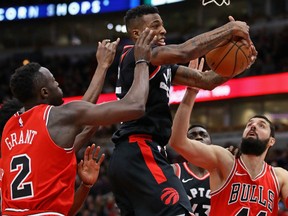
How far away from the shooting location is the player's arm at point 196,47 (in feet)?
13.0

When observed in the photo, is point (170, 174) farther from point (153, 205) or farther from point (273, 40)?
point (273, 40)

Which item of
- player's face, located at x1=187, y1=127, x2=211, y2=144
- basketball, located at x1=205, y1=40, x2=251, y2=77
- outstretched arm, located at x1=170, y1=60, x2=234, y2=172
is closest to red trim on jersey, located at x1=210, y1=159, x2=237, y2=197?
outstretched arm, located at x1=170, y1=60, x2=234, y2=172

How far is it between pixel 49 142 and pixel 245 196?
2140 millimetres

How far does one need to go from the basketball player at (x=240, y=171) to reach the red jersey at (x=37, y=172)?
4.64ft

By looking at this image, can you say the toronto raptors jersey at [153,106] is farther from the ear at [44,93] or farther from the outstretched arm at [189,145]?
the outstretched arm at [189,145]

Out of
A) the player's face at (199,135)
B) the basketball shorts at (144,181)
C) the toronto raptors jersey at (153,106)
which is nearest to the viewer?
the basketball shorts at (144,181)

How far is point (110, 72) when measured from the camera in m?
20.6

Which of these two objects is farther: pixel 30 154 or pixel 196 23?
pixel 196 23

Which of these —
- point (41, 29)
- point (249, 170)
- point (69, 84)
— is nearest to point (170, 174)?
point (249, 170)

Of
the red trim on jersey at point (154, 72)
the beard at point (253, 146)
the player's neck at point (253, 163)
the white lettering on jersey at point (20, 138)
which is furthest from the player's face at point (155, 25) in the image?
the player's neck at point (253, 163)

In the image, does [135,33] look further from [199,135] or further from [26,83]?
[199,135]

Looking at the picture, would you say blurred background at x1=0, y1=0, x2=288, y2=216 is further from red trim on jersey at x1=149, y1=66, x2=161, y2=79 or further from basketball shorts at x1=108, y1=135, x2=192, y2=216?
red trim on jersey at x1=149, y1=66, x2=161, y2=79

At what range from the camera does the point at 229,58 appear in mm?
4207

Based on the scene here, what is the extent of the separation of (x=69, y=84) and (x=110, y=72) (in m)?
1.99
